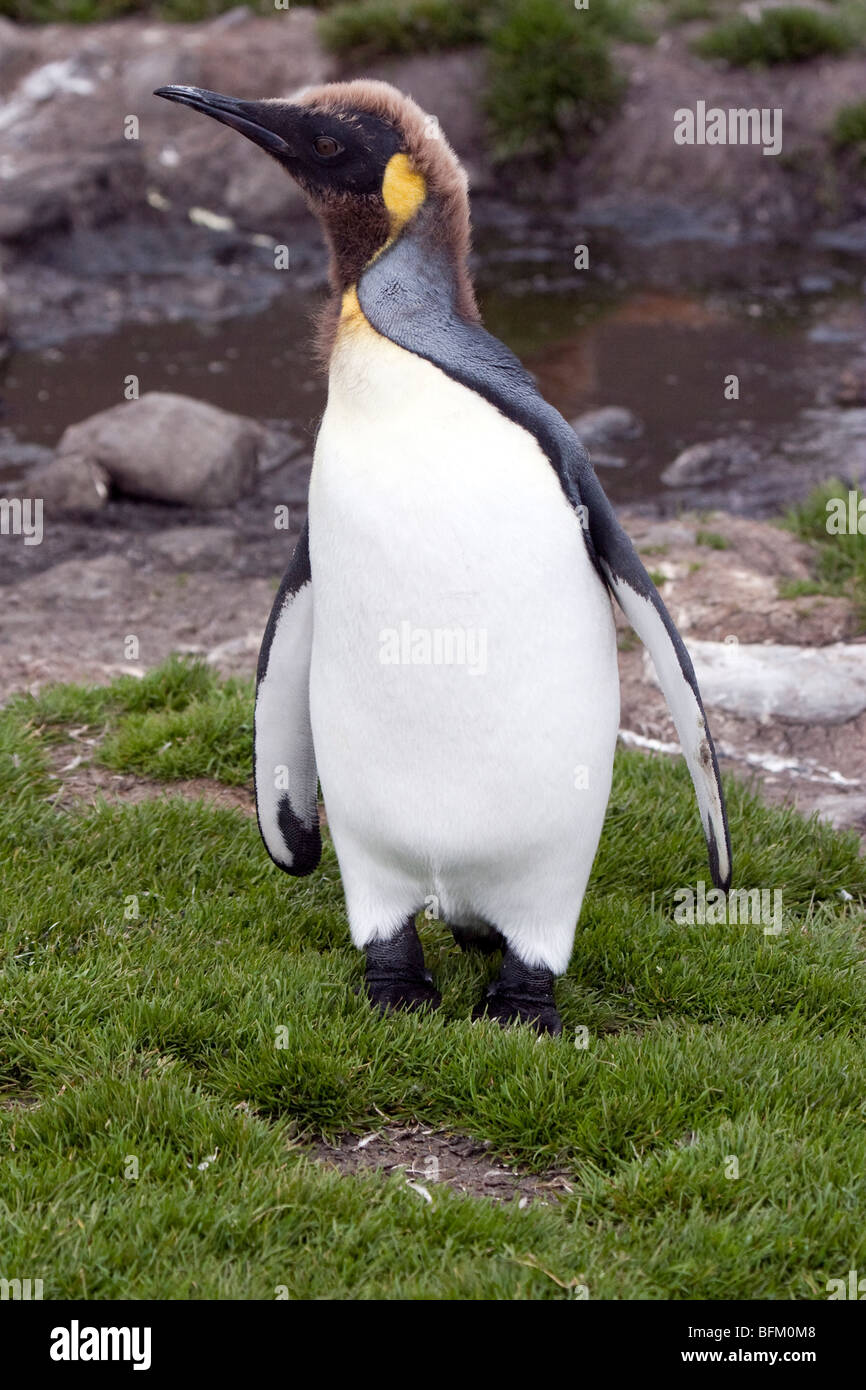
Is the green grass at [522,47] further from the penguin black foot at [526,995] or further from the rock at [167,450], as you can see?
the penguin black foot at [526,995]

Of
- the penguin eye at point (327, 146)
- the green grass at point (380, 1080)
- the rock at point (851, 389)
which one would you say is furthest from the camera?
the rock at point (851, 389)

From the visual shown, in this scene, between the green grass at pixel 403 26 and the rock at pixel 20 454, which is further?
the green grass at pixel 403 26

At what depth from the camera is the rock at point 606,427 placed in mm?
9086

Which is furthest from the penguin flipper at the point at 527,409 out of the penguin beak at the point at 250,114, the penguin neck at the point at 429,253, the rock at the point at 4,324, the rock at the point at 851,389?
the rock at the point at 4,324

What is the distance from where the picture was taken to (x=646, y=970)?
3619 mm

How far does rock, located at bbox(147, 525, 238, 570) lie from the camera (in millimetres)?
7273

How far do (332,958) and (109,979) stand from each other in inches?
21.4

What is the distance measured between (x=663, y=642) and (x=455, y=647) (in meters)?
0.51

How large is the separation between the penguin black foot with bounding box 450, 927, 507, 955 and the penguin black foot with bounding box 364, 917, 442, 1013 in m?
0.21

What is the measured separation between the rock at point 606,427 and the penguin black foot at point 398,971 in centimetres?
595

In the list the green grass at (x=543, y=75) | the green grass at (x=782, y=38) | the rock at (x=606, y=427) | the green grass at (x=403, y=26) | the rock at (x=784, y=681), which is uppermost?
the green grass at (x=403, y=26)

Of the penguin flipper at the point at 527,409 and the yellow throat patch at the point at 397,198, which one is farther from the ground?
the yellow throat patch at the point at 397,198

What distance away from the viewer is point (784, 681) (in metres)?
5.24

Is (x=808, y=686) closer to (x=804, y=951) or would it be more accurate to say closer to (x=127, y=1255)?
(x=804, y=951)
